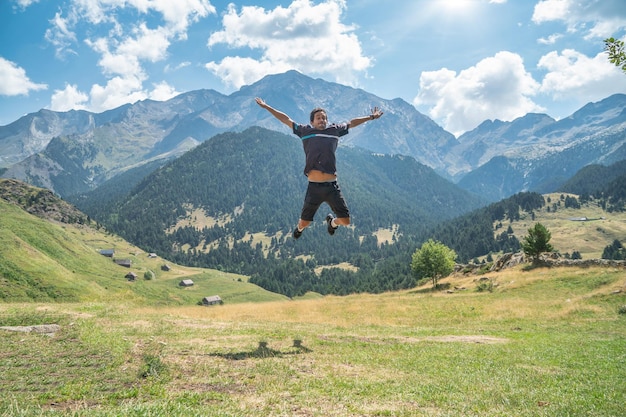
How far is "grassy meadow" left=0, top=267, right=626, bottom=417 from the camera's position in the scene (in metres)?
8.95

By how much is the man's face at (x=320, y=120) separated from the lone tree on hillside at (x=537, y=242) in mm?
56420

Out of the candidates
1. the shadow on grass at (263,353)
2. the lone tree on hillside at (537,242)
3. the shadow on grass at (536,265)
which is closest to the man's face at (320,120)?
the shadow on grass at (263,353)

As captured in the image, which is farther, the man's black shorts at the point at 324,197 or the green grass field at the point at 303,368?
the man's black shorts at the point at 324,197

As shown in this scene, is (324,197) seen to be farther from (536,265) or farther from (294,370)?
(536,265)

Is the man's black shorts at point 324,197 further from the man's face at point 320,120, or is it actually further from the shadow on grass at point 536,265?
the shadow on grass at point 536,265

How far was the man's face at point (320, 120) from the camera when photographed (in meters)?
12.0

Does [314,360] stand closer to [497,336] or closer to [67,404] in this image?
[67,404]

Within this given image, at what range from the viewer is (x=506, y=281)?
5088 cm

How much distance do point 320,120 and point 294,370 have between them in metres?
8.31

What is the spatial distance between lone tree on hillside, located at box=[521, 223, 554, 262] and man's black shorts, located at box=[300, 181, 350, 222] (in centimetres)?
5534

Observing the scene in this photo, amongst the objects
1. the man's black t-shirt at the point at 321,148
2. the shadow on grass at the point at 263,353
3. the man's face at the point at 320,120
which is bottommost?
the shadow on grass at the point at 263,353

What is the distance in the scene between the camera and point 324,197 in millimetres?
12430

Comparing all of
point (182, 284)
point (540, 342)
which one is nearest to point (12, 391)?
point (540, 342)

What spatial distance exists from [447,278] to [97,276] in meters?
91.1
